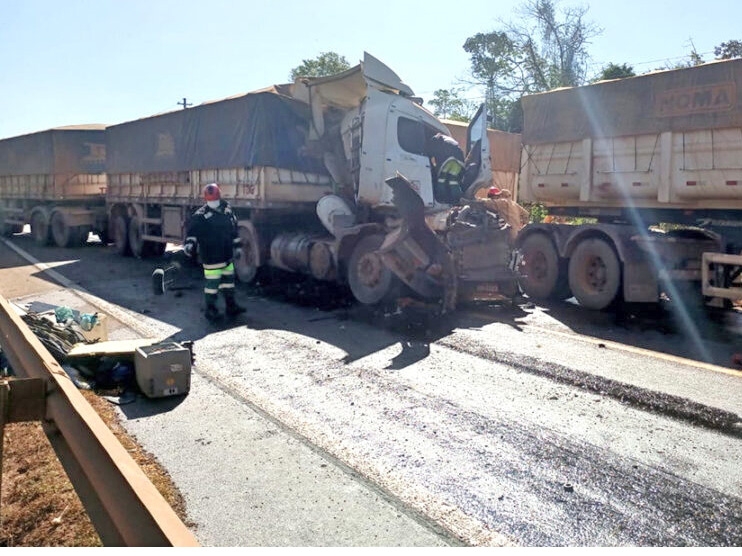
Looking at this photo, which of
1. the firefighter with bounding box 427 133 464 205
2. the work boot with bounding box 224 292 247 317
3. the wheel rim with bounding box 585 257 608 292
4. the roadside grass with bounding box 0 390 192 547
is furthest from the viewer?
the firefighter with bounding box 427 133 464 205

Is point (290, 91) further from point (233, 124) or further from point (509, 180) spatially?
point (509, 180)

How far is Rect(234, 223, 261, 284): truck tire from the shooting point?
36.9 ft

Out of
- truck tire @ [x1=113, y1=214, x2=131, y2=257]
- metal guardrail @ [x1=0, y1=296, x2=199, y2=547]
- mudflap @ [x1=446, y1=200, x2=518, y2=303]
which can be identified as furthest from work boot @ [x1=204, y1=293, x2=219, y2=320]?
truck tire @ [x1=113, y1=214, x2=131, y2=257]

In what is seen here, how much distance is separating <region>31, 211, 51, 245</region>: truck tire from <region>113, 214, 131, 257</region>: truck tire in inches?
171

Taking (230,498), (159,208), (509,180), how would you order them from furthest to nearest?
(509,180) < (159,208) < (230,498)

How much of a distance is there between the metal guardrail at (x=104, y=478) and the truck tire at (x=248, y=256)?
811 centimetres

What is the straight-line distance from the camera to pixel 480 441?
4195 mm

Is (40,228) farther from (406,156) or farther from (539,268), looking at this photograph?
(539,268)

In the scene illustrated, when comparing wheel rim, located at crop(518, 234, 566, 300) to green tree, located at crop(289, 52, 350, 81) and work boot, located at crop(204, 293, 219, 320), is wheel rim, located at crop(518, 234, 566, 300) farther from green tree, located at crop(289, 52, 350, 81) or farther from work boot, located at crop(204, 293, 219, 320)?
green tree, located at crop(289, 52, 350, 81)

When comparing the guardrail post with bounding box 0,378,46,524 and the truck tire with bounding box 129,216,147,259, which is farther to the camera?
the truck tire with bounding box 129,216,147,259

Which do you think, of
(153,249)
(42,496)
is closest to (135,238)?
(153,249)

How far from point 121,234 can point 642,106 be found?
12991mm
